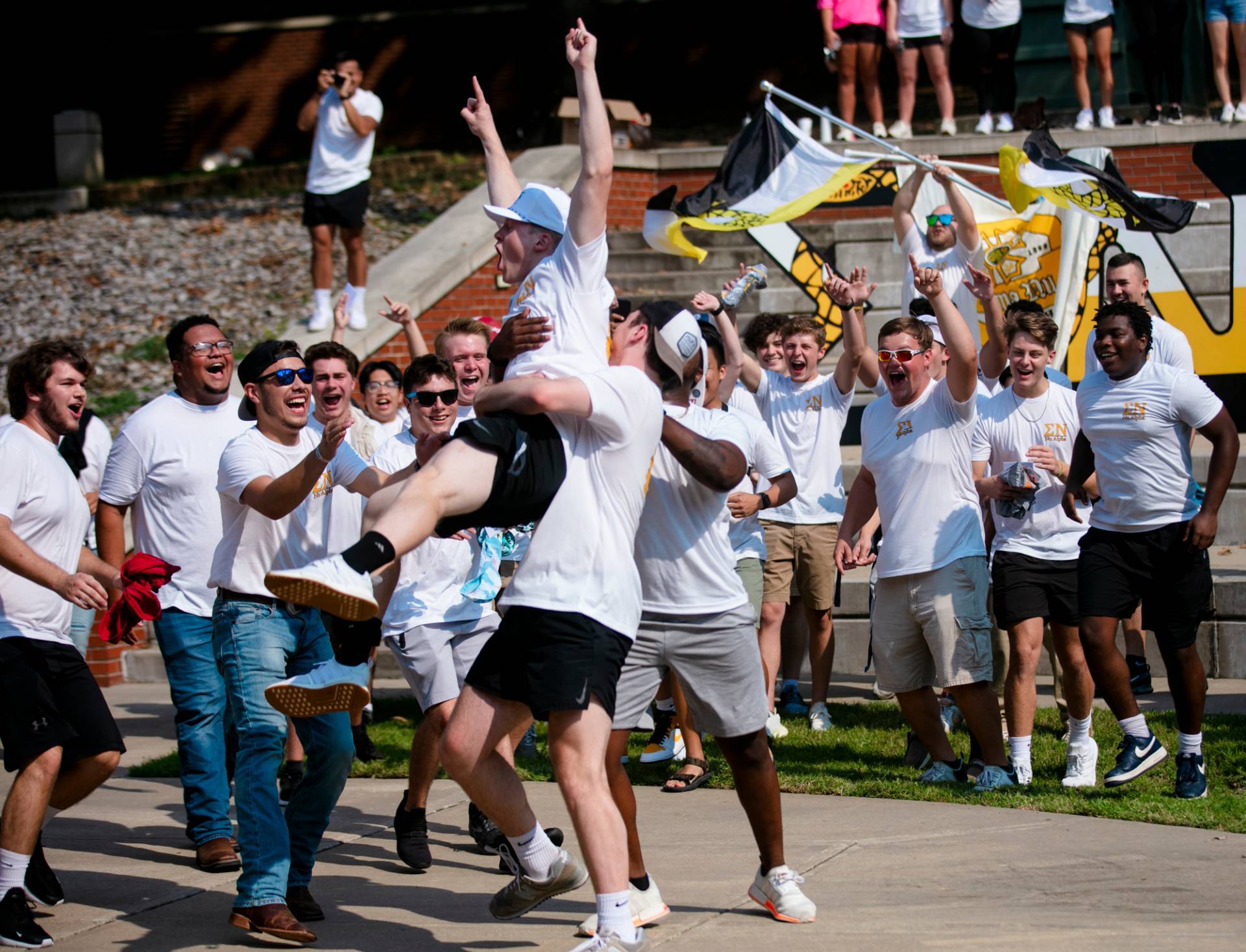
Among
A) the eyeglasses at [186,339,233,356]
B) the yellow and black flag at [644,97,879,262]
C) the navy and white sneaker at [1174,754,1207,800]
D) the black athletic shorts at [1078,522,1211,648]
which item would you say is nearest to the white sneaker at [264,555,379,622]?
the eyeglasses at [186,339,233,356]

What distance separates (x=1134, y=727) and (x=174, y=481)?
464 centimetres

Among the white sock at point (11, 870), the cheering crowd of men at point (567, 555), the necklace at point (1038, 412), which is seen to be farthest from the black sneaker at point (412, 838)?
the necklace at point (1038, 412)

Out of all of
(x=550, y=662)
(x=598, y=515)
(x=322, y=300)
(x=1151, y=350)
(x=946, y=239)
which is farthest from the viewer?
(x=322, y=300)

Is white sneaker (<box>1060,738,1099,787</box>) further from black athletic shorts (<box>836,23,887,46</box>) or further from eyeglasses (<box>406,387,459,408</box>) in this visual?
black athletic shorts (<box>836,23,887,46</box>)

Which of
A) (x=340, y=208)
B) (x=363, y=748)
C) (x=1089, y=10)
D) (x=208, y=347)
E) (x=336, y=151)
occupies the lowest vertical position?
(x=363, y=748)

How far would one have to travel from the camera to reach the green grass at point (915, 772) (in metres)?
6.61

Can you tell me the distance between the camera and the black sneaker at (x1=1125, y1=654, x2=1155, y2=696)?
349 inches

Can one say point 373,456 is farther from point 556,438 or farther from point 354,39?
point 354,39

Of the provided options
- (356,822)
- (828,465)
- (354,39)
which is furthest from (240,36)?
(356,822)

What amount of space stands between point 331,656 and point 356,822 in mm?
1654

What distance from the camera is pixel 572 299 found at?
5199 millimetres

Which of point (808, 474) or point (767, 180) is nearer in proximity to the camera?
point (808, 474)

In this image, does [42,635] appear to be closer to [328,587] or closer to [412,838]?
[412,838]

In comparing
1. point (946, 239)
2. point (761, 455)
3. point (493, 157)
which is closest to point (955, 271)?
point (946, 239)
